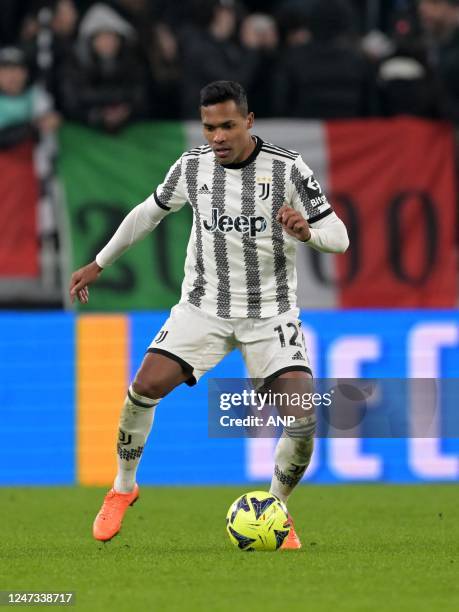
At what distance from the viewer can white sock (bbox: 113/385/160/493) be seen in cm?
746

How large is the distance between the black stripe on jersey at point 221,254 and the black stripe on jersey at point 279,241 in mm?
243

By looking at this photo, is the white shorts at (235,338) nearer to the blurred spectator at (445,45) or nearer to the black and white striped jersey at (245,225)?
the black and white striped jersey at (245,225)

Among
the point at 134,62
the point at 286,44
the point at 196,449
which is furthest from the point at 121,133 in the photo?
the point at 196,449

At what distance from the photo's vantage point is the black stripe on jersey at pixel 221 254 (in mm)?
7434

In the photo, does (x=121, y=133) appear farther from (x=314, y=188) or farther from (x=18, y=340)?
(x=314, y=188)

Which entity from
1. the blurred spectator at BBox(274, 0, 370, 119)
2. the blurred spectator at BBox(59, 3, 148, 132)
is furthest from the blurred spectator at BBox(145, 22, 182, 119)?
the blurred spectator at BBox(274, 0, 370, 119)

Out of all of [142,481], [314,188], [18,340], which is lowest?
[142,481]

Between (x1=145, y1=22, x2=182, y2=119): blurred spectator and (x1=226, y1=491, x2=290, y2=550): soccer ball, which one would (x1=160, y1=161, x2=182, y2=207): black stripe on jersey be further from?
(x1=145, y1=22, x2=182, y2=119): blurred spectator

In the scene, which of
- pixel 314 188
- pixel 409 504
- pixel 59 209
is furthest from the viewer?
pixel 59 209

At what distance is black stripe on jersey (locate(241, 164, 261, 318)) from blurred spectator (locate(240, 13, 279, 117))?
19.5 feet

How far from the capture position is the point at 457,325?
11531 mm

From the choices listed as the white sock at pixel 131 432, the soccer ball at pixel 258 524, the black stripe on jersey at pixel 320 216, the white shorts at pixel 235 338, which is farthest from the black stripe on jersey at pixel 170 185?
the soccer ball at pixel 258 524

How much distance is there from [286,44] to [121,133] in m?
1.90

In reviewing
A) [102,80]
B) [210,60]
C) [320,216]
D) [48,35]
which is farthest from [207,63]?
[320,216]
